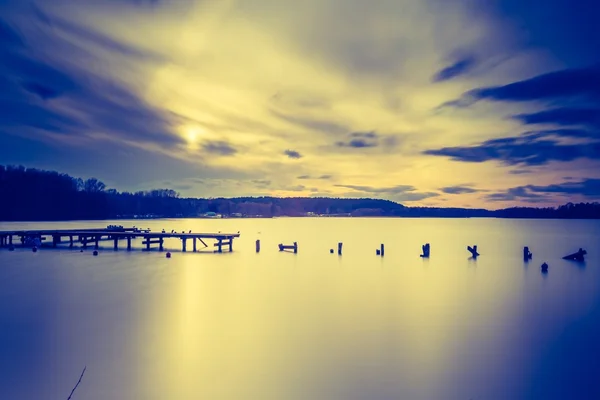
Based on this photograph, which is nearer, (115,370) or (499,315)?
(115,370)

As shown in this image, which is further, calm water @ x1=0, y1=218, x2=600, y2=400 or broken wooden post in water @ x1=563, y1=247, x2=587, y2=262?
broken wooden post in water @ x1=563, y1=247, x2=587, y2=262

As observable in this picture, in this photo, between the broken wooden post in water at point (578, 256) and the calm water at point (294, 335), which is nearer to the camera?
the calm water at point (294, 335)

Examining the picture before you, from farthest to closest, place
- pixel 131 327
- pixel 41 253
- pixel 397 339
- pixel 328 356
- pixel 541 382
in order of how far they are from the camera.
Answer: pixel 41 253 → pixel 131 327 → pixel 397 339 → pixel 328 356 → pixel 541 382

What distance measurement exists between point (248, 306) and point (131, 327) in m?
5.24

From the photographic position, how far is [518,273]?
2914cm

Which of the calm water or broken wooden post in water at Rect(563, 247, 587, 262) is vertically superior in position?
broken wooden post in water at Rect(563, 247, 587, 262)

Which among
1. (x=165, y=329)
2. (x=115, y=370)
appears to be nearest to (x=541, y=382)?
(x=115, y=370)

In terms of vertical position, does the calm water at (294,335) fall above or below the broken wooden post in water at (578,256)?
below

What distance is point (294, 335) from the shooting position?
13945mm

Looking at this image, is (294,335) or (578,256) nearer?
(294,335)

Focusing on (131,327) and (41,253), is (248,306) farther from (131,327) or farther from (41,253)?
(41,253)

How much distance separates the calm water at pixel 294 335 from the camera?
388 inches

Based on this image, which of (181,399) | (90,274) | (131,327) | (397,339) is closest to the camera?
(181,399)

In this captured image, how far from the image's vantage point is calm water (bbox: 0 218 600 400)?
985 cm
